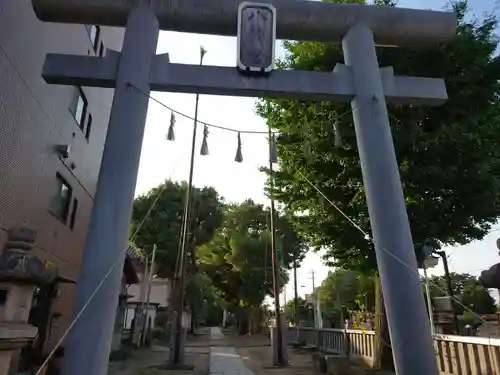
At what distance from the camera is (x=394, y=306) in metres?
4.38

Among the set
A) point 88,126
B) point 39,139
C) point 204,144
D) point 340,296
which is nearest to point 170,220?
point 88,126

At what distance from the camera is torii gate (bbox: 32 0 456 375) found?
163 inches

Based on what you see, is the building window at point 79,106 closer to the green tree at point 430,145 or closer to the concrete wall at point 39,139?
the concrete wall at point 39,139

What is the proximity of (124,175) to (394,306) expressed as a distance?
3509mm

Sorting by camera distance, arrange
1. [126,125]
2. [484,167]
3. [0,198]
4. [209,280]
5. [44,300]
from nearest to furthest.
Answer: [126,125]
[0,198]
[484,167]
[44,300]
[209,280]

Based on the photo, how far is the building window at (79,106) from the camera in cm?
1155

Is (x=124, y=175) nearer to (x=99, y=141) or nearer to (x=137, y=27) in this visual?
(x=137, y=27)

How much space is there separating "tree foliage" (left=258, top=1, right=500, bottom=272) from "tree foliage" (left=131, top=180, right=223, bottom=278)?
20.9 metres

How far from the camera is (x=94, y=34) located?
1286 cm

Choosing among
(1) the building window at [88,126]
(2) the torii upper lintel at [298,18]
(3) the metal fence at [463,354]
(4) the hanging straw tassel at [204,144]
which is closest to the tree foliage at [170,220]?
(1) the building window at [88,126]

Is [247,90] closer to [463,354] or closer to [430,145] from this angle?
[430,145]

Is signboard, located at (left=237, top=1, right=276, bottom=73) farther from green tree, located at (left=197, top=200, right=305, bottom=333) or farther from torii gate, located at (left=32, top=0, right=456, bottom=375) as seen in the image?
green tree, located at (left=197, top=200, right=305, bottom=333)

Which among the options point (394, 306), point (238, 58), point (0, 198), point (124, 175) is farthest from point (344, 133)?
point (0, 198)

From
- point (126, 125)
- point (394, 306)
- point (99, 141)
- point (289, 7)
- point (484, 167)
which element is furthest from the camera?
point (99, 141)
